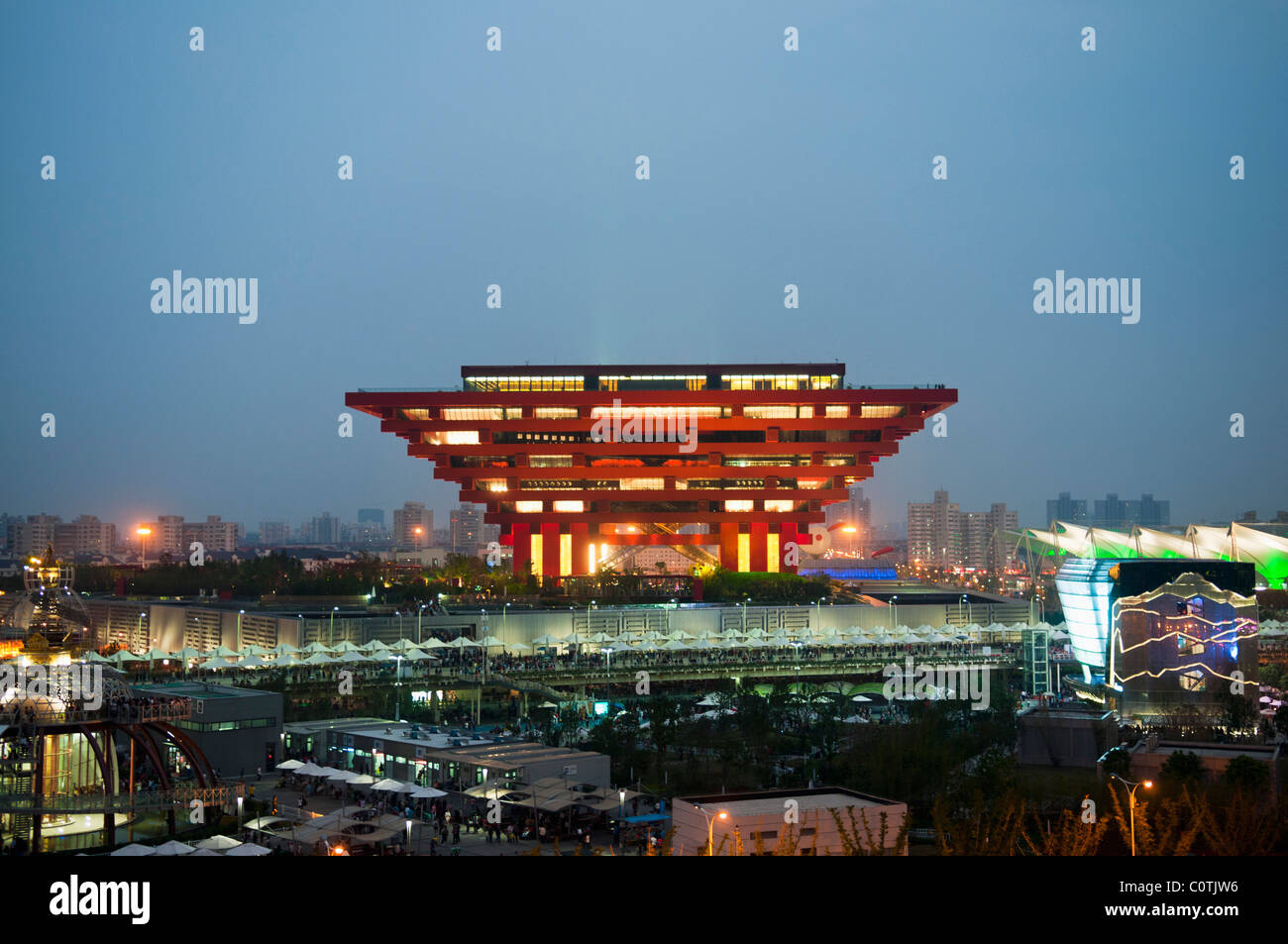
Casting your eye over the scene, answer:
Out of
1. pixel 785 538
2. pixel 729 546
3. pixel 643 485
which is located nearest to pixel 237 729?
pixel 643 485

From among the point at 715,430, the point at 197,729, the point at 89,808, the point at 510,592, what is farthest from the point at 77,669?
the point at 715,430

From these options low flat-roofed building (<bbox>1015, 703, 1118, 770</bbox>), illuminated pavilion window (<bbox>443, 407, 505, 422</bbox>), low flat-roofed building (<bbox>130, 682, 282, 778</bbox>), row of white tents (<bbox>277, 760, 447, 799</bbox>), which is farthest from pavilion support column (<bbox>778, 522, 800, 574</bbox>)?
row of white tents (<bbox>277, 760, 447, 799</bbox>)

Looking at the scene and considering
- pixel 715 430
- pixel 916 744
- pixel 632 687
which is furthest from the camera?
pixel 715 430

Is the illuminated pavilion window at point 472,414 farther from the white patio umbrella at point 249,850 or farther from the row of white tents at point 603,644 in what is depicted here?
the white patio umbrella at point 249,850

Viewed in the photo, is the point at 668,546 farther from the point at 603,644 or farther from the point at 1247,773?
the point at 1247,773

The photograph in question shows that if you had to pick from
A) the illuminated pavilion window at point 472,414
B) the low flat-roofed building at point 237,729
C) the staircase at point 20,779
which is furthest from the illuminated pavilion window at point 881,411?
the staircase at point 20,779
